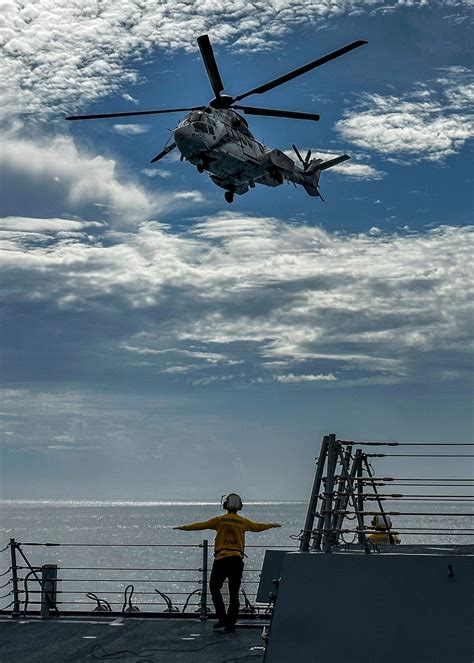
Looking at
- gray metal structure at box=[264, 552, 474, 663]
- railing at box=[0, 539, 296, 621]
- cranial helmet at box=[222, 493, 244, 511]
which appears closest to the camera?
gray metal structure at box=[264, 552, 474, 663]

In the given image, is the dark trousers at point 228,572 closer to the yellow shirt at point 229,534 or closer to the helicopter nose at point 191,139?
the yellow shirt at point 229,534

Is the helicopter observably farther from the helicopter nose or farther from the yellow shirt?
the yellow shirt

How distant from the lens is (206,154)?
33906 millimetres

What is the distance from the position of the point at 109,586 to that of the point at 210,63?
75095mm

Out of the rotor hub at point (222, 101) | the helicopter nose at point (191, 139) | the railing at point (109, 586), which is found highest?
the rotor hub at point (222, 101)

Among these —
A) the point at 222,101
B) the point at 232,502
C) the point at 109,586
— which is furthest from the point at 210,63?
the point at 109,586

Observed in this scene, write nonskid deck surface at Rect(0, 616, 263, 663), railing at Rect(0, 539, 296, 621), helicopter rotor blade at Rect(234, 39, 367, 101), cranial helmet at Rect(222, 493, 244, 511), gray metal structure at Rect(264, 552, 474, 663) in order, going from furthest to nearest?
helicopter rotor blade at Rect(234, 39, 367, 101) < railing at Rect(0, 539, 296, 621) < cranial helmet at Rect(222, 493, 244, 511) < nonskid deck surface at Rect(0, 616, 263, 663) < gray metal structure at Rect(264, 552, 474, 663)

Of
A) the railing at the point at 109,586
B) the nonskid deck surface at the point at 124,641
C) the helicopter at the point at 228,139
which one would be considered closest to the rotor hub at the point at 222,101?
the helicopter at the point at 228,139

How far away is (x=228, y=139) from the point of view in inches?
1364

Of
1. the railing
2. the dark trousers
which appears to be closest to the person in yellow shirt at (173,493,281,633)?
the dark trousers

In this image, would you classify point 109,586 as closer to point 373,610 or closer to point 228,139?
point 228,139

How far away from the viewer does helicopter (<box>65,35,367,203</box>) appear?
1307 inches

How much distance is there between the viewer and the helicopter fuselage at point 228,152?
109 ft

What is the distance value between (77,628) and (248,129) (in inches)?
1114
